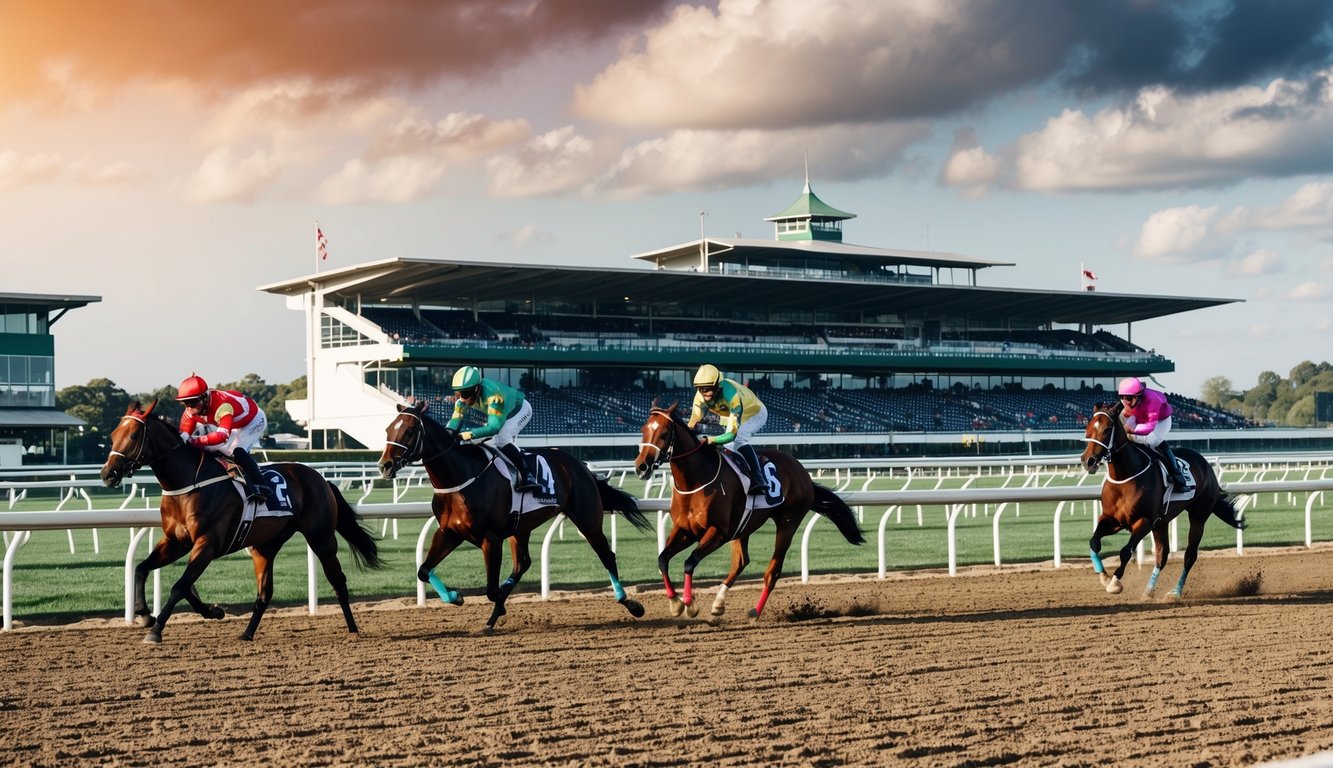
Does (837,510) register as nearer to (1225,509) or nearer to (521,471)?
(521,471)

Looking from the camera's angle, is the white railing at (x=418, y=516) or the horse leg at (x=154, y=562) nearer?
the horse leg at (x=154, y=562)

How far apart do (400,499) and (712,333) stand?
23.3 metres

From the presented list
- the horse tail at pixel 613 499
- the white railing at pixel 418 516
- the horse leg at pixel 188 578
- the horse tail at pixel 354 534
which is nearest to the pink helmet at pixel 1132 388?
the white railing at pixel 418 516

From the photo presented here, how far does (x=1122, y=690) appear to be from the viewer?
5137 mm

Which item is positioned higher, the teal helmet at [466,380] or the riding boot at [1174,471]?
the teal helmet at [466,380]

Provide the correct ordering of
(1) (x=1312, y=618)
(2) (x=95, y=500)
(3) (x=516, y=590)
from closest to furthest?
(1) (x=1312, y=618) < (3) (x=516, y=590) < (2) (x=95, y=500)

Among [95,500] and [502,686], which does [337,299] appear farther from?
[502,686]

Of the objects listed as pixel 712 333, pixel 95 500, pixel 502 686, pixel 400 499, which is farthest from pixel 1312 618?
pixel 712 333

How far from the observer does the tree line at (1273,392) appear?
10431 cm

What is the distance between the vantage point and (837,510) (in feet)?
28.8

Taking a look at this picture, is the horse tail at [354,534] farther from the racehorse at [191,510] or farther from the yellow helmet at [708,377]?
the yellow helmet at [708,377]

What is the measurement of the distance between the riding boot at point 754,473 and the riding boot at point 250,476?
100.0 inches

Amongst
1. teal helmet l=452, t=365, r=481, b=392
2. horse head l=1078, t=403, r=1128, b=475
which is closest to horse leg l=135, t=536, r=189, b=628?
teal helmet l=452, t=365, r=481, b=392

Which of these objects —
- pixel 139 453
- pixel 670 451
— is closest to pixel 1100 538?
pixel 670 451
